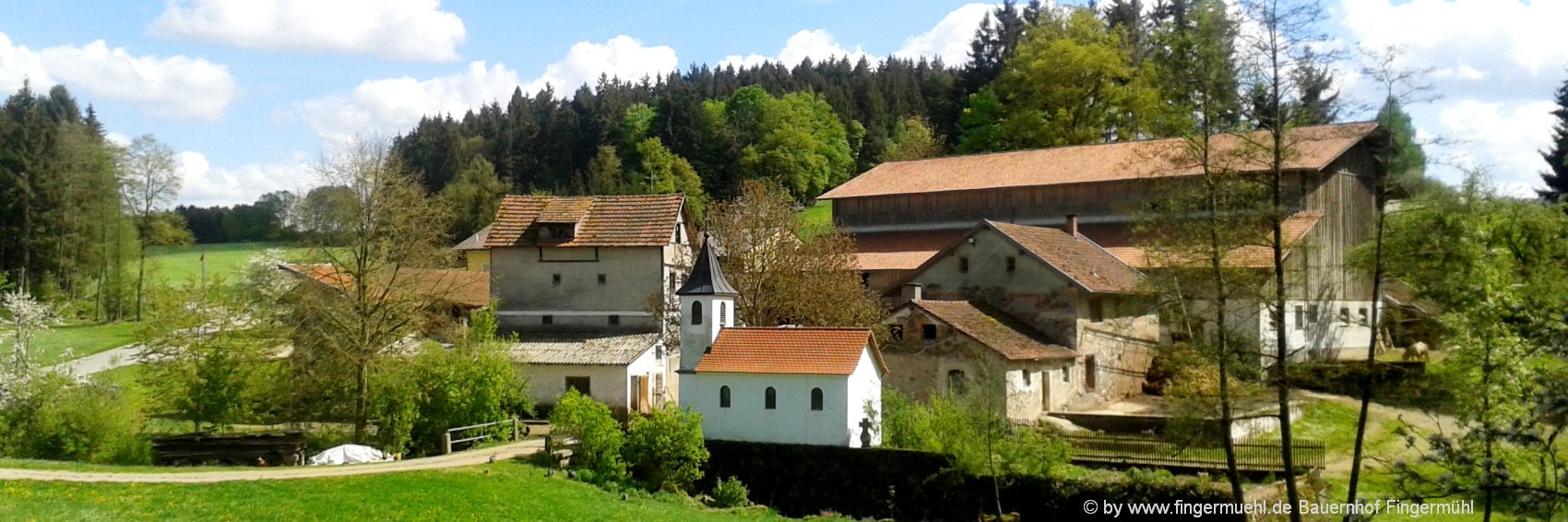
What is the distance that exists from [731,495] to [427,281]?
19.1 metres

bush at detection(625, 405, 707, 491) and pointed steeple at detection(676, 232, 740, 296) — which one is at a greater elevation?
pointed steeple at detection(676, 232, 740, 296)

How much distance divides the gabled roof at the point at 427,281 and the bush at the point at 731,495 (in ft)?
37.0

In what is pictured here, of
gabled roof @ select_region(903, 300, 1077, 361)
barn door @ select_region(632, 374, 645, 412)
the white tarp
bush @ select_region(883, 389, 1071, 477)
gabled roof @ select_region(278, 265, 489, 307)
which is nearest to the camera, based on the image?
bush @ select_region(883, 389, 1071, 477)

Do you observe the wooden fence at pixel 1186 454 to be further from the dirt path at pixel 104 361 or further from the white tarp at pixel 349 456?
the dirt path at pixel 104 361

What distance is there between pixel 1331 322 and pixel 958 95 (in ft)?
152

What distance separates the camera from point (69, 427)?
2684cm

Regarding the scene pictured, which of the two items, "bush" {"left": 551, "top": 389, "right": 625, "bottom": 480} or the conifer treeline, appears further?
the conifer treeline

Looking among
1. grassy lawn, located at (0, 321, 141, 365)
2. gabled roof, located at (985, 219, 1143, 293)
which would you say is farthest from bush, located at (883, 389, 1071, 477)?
grassy lawn, located at (0, 321, 141, 365)

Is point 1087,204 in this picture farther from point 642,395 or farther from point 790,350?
point 790,350

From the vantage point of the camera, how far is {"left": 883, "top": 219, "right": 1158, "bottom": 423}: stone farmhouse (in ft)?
107

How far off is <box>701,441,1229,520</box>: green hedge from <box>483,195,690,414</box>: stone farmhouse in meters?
8.71

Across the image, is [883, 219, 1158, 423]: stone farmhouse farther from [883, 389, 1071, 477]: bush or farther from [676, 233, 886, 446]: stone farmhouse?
[883, 389, 1071, 477]: bush

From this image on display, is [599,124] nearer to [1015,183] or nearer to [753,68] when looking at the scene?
[753,68]

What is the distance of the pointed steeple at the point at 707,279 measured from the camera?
30938 millimetres
